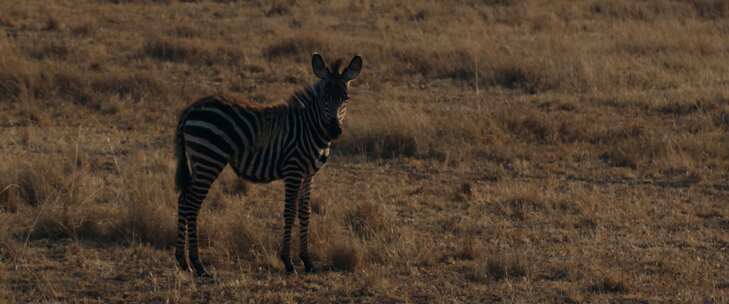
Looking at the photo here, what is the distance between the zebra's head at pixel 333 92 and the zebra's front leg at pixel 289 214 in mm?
464

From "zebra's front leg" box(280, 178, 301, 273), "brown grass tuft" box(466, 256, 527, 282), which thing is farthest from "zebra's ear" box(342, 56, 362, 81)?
"brown grass tuft" box(466, 256, 527, 282)

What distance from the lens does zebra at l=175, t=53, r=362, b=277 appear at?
7.92 m

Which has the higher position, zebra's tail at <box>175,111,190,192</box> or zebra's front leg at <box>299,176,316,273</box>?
zebra's tail at <box>175,111,190,192</box>

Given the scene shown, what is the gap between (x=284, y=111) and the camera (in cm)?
826

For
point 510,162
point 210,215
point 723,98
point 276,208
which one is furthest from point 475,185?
point 723,98

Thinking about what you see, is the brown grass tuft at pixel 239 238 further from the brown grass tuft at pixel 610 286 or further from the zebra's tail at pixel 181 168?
the brown grass tuft at pixel 610 286

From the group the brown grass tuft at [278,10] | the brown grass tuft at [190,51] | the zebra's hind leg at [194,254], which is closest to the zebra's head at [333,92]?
the zebra's hind leg at [194,254]

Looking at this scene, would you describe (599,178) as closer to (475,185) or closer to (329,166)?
(475,185)

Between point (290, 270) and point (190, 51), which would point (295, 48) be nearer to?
point (190, 51)

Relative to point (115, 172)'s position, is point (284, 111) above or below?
above

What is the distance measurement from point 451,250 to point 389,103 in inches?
244

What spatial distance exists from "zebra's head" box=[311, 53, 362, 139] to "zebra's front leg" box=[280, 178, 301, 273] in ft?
→ 1.52

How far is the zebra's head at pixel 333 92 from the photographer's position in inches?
309

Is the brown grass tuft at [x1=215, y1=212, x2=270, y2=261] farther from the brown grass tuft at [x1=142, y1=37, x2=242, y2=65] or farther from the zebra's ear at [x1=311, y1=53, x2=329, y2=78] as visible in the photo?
the brown grass tuft at [x1=142, y1=37, x2=242, y2=65]
